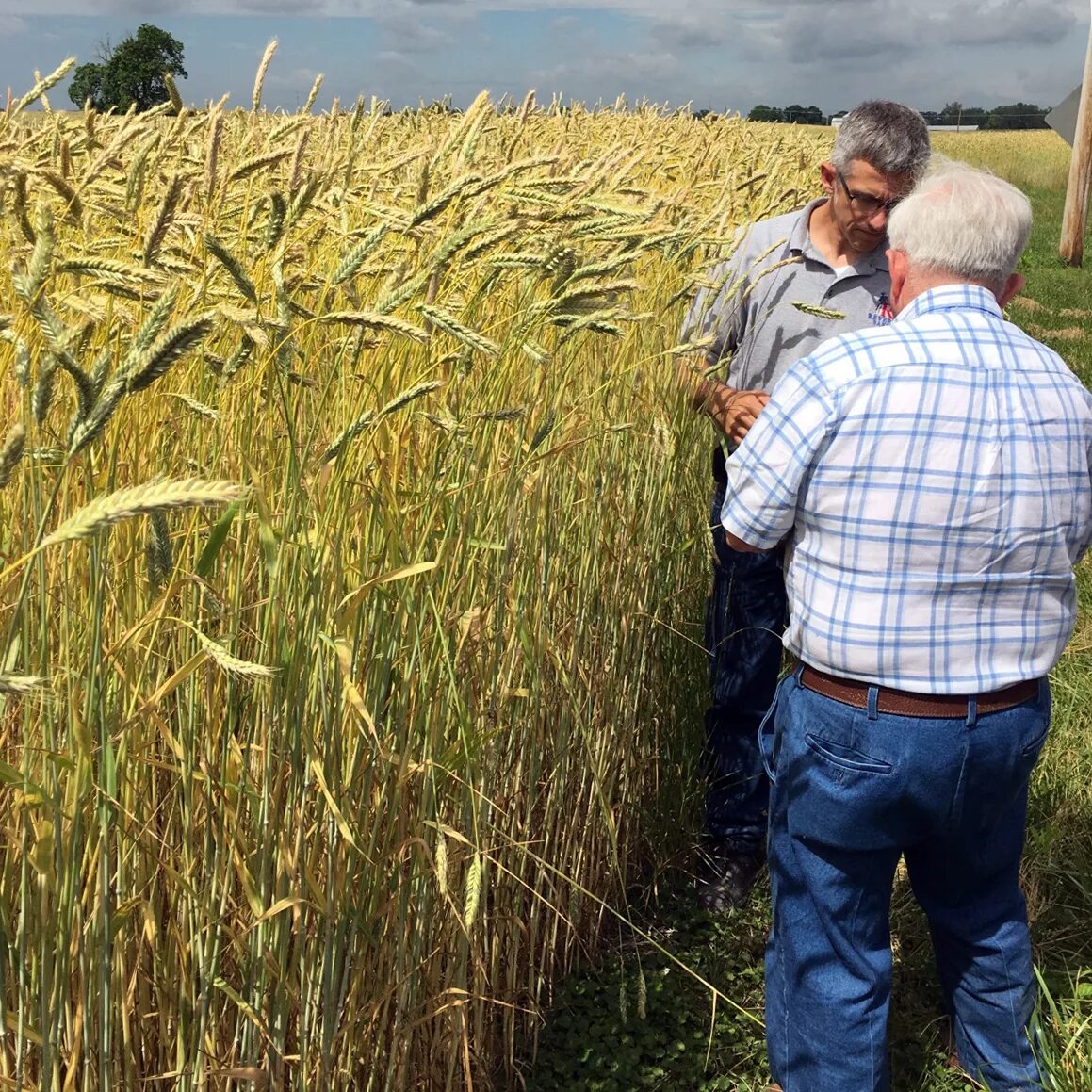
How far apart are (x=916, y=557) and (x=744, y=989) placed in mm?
1364

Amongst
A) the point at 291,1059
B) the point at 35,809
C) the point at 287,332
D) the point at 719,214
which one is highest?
the point at 719,214

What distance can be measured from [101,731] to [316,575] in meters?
0.31

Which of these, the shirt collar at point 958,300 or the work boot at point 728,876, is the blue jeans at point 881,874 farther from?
the work boot at point 728,876

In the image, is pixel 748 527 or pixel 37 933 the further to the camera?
pixel 748 527

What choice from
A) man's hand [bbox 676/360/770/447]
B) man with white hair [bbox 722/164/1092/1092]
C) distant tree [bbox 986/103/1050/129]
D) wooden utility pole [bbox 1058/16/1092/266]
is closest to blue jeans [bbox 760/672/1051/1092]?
man with white hair [bbox 722/164/1092/1092]

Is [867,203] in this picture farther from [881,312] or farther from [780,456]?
[780,456]

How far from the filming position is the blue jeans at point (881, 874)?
187cm

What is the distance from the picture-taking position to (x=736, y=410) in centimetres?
262

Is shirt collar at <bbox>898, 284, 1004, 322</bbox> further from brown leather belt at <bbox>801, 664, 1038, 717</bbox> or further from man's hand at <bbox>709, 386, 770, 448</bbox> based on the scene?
man's hand at <bbox>709, 386, 770, 448</bbox>

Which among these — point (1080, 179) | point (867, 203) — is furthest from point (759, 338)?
point (1080, 179)

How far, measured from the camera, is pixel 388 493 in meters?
1.52

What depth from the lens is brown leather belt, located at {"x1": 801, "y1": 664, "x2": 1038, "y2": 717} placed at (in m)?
1.85

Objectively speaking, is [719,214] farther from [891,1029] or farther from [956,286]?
[891,1029]

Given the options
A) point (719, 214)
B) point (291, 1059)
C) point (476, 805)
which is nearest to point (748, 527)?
point (476, 805)
